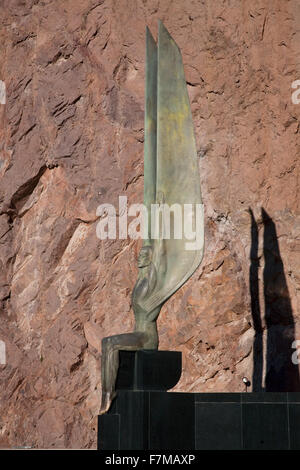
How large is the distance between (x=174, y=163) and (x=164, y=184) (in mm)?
241

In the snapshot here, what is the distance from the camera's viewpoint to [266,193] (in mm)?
12930

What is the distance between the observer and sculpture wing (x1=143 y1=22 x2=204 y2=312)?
7664 mm

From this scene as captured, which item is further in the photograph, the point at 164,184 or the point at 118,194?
the point at 118,194

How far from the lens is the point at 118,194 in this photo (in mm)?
13086

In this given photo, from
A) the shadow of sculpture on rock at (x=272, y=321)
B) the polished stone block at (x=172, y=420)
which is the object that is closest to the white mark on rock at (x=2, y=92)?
the shadow of sculpture on rock at (x=272, y=321)

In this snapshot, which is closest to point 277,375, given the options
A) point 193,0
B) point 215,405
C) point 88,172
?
point 88,172

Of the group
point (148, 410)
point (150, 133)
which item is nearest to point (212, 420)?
point (148, 410)

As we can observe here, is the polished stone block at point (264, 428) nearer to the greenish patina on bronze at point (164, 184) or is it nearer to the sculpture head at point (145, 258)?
the greenish patina on bronze at point (164, 184)

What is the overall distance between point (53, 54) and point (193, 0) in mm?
2598

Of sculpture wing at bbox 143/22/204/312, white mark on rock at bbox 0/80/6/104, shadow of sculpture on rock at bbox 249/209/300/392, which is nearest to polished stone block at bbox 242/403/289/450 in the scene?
sculpture wing at bbox 143/22/204/312

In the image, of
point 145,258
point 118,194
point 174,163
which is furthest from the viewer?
point 118,194

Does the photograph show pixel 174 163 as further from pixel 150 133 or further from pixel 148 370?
pixel 148 370

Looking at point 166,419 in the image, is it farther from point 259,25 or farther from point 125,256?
point 259,25

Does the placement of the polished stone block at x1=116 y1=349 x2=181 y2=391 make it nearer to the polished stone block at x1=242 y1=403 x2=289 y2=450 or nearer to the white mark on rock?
the polished stone block at x1=242 y1=403 x2=289 y2=450
